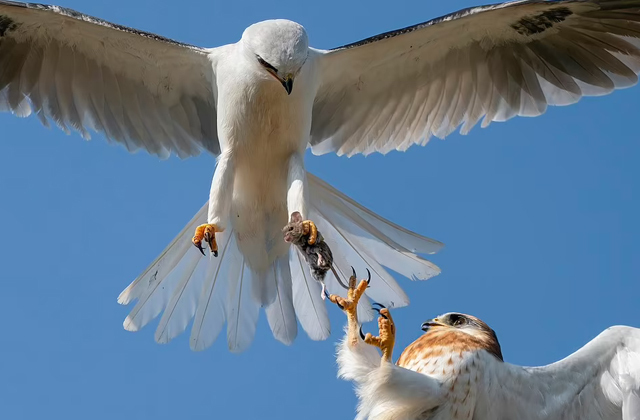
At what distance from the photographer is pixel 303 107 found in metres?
7.50

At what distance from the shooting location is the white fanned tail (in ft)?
26.3

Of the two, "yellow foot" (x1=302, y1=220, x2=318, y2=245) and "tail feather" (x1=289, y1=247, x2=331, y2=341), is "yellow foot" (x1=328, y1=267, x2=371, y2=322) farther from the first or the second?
"tail feather" (x1=289, y1=247, x2=331, y2=341)

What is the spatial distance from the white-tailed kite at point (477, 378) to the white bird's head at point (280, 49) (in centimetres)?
125

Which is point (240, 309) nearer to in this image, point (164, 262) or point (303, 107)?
point (164, 262)

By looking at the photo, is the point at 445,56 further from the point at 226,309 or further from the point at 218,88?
the point at 226,309

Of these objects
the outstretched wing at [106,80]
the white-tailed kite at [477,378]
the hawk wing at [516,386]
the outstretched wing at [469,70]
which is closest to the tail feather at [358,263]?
the outstretched wing at [469,70]

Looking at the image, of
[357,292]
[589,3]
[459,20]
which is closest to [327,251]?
[357,292]

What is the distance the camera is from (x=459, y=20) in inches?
307

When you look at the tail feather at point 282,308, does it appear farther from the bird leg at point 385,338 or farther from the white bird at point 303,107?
the bird leg at point 385,338

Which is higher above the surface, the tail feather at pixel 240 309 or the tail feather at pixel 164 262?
the tail feather at pixel 164 262

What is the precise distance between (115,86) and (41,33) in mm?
589

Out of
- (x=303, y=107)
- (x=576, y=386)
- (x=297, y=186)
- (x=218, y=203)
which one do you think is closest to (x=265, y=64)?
(x=303, y=107)

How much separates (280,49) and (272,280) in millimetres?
1706

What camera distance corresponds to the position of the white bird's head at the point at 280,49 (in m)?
7.16
